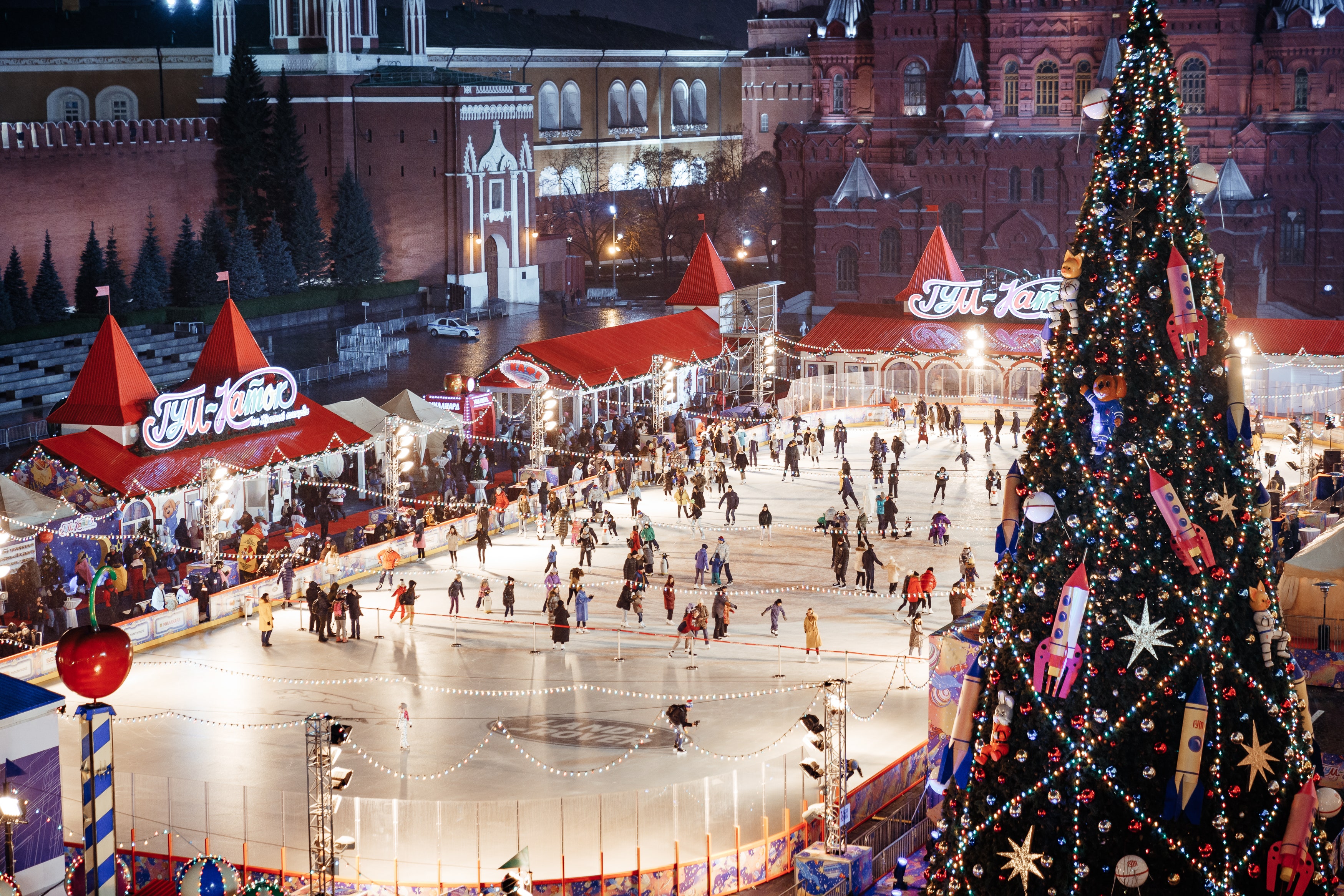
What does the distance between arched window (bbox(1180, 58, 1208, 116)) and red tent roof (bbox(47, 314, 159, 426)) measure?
3993cm

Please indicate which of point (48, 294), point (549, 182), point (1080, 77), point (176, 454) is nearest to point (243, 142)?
point (48, 294)

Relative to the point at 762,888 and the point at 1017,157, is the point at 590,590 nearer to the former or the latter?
the point at 762,888

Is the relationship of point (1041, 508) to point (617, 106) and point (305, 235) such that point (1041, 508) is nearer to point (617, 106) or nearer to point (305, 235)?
point (305, 235)

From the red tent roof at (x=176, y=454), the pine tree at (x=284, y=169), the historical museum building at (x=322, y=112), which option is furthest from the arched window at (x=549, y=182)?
the red tent roof at (x=176, y=454)

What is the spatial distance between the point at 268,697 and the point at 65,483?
804 centimetres

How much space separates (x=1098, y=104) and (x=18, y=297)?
39.7 meters

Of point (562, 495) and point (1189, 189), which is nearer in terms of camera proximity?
point (1189, 189)

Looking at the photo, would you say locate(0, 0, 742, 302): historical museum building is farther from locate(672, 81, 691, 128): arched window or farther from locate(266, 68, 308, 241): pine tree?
locate(672, 81, 691, 128): arched window

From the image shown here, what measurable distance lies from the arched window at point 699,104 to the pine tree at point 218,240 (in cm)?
4744

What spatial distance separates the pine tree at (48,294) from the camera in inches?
1827

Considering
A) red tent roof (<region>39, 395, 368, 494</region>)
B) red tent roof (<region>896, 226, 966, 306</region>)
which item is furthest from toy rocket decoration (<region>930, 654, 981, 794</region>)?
red tent roof (<region>896, 226, 966, 306</region>)

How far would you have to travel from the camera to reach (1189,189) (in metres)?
10.6

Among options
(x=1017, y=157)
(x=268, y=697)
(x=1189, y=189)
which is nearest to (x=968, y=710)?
(x=1189, y=189)

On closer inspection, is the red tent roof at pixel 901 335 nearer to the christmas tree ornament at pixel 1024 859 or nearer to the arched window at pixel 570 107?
the christmas tree ornament at pixel 1024 859
